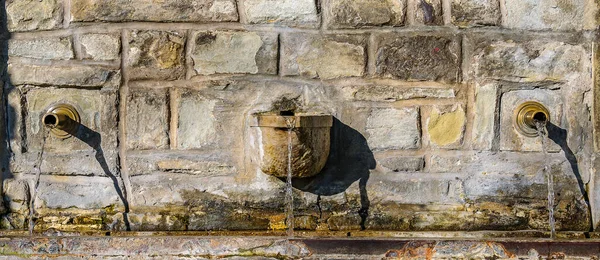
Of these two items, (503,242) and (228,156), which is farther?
(228,156)

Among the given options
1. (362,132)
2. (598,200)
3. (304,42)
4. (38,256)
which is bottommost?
(38,256)

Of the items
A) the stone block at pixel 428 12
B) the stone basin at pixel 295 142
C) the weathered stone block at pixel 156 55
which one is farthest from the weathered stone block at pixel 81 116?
the stone block at pixel 428 12

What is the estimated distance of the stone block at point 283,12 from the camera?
3.73m

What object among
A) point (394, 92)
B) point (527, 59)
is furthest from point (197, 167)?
point (527, 59)

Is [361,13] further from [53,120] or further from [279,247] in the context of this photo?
[53,120]

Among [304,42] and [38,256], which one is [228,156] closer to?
[304,42]

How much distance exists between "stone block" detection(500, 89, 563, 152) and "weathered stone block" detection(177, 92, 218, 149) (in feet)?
4.95

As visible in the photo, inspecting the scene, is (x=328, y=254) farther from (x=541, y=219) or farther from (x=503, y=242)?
(x=541, y=219)

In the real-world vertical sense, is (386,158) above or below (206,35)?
below

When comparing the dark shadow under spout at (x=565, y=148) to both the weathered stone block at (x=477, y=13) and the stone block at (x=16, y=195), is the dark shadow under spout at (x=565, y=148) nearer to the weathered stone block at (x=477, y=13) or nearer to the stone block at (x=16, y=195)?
the weathered stone block at (x=477, y=13)

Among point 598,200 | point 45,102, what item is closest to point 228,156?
point 45,102

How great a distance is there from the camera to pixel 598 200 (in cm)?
373

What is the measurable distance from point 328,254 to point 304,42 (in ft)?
3.76

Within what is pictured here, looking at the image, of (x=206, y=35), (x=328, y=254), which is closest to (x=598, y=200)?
(x=328, y=254)
